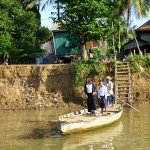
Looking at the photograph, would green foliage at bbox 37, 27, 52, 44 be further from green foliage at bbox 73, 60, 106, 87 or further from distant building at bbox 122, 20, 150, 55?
green foliage at bbox 73, 60, 106, 87

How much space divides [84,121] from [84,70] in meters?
8.12

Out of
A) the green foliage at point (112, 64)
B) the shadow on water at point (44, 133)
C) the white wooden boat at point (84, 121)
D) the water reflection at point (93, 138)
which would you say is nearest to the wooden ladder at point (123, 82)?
the green foliage at point (112, 64)

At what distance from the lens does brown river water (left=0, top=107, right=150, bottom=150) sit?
1301 centimetres

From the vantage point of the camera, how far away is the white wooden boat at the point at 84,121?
46.5ft

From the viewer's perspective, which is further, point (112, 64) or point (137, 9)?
point (137, 9)

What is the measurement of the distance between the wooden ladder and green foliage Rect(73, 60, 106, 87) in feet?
2.98

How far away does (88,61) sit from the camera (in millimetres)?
23078

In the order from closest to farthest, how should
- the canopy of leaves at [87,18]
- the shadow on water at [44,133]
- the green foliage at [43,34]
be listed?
the shadow on water at [44,133], the canopy of leaves at [87,18], the green foliage at [43,34]

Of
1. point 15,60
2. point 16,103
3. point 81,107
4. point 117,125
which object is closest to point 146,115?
point 117,125

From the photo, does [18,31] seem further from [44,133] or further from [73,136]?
[73,136]

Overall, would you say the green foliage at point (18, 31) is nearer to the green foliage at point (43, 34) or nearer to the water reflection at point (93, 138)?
the green foliage at point (43, 34)

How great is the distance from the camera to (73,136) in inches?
568

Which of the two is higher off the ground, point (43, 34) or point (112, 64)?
point (43, 34)

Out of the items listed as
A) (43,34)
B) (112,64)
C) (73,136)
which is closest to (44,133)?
(73,136)
